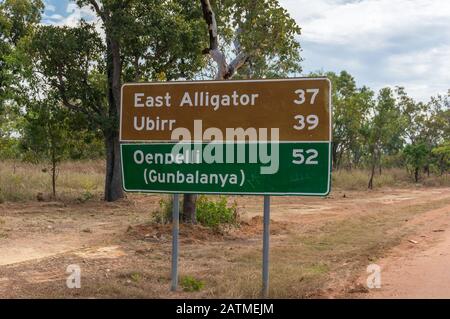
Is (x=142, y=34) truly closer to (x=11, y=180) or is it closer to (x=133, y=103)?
(x=11, y=180)

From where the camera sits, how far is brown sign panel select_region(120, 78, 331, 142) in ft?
20.4

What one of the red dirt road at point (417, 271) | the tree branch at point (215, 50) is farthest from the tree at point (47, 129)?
the red dirt road at point (417, 271)

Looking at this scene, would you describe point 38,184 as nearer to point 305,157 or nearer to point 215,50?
point 215,50

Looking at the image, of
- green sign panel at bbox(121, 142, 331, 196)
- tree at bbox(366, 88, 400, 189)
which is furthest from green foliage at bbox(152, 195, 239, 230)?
tree at bbox(366, 88, 400, 189)

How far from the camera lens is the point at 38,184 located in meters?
21.8

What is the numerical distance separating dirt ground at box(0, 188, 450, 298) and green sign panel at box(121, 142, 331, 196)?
122 cm

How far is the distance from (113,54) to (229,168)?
13063 millimetres

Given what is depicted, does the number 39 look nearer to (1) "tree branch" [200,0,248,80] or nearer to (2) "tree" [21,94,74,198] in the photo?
(1) "tree branch" [200,0,248,80]

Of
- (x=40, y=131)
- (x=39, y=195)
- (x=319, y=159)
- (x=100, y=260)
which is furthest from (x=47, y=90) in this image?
(x=319, y=159)

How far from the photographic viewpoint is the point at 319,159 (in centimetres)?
615

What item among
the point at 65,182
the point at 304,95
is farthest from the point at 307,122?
the point at 65,182

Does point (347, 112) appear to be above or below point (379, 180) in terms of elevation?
above

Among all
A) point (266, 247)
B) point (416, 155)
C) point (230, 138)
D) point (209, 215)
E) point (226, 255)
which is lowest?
point (226, 255)

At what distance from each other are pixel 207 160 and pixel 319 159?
1304 millimetres
